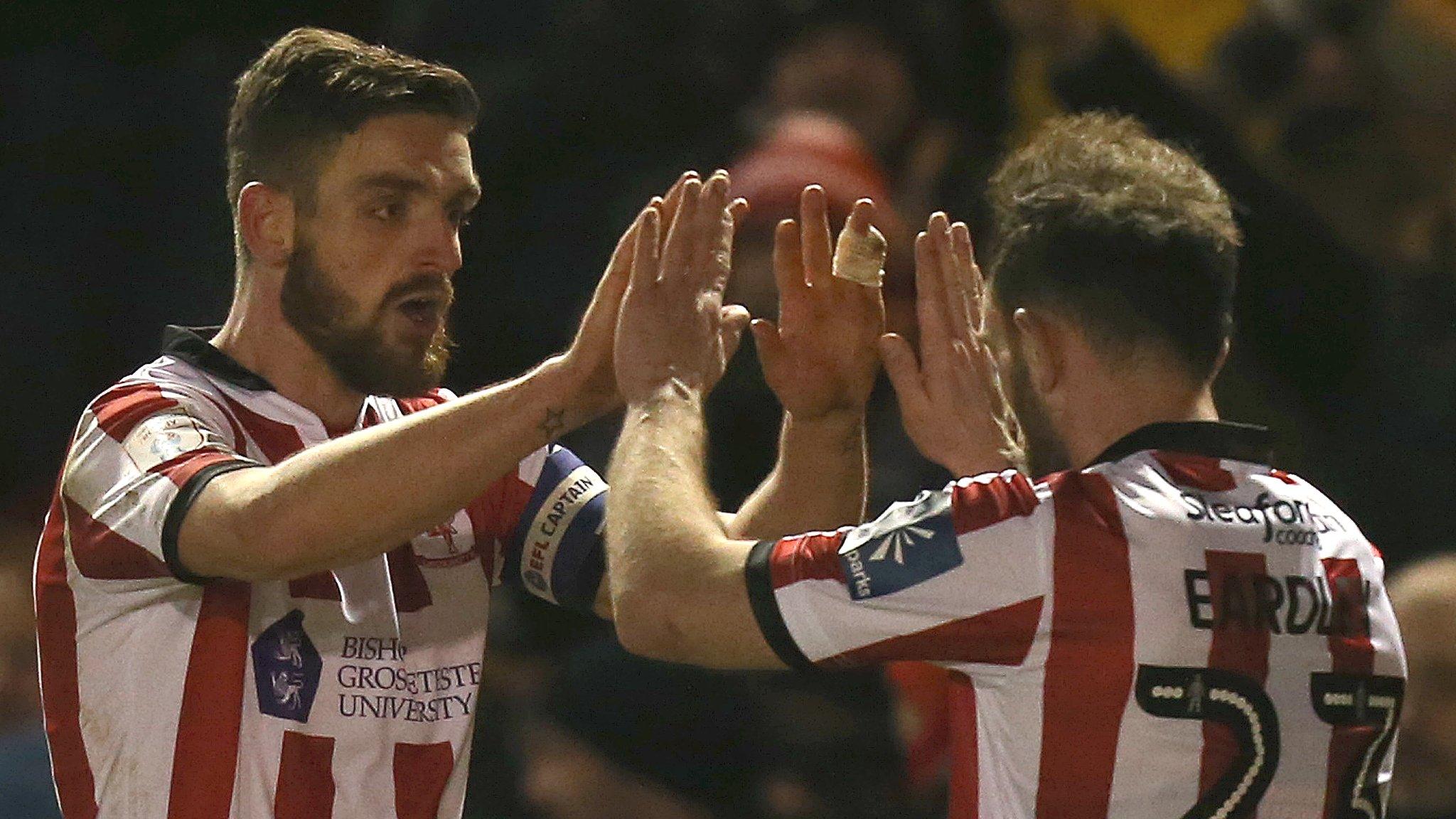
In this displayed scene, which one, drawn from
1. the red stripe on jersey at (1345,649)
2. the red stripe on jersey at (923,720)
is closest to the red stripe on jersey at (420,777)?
the red stripe on jersey at (1345,649)

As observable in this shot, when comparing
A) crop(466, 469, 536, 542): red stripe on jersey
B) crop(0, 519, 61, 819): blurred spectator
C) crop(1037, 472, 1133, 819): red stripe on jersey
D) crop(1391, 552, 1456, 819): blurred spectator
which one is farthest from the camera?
crop(0, 519, 61, 819): blurred spectator

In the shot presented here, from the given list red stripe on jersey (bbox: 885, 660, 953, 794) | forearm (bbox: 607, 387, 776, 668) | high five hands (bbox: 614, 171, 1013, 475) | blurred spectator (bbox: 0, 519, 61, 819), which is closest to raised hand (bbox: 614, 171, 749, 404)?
high five hands (bbox: 614, 171, 1013, 475)

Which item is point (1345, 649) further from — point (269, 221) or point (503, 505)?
point (269, 221)

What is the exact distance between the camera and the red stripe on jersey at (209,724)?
3059 mm

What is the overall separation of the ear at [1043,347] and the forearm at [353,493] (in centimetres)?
73

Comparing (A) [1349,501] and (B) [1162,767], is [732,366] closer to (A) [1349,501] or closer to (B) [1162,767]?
(A) [1349,501]

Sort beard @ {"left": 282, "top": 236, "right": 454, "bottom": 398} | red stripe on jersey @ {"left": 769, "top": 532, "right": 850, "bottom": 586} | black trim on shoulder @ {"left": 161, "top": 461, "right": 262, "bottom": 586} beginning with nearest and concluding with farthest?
1. red stripe on jersey @ {"left": 769, "top": 532, "right": 850, "bottom": 586}
2. black trim on shoulder @ {"left": 161, "top": 461, "right": 262, "bottom": 586}
3. beard @ {"left": 282, "top": 236, "right": 454, "bottom": 398}

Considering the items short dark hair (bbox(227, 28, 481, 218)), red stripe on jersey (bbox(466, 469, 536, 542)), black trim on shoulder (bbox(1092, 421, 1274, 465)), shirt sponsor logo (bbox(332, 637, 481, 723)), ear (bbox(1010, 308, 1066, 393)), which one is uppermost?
short dark hair (bbox(227, 28, 481, 218))

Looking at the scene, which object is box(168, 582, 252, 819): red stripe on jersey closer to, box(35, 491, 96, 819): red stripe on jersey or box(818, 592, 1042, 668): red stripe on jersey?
box(35, 491, 96, 819): red stripe on jersey

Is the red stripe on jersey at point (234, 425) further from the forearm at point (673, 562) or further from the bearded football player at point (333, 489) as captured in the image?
the forearm at point (673, 562)

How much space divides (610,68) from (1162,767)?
4.19m

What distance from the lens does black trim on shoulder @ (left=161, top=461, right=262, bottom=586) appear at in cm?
298

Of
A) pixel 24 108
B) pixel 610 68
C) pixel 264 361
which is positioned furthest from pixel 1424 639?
pixel 24 108

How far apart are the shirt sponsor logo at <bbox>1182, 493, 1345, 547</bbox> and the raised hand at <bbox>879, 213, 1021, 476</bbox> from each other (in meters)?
0.44
